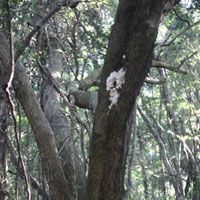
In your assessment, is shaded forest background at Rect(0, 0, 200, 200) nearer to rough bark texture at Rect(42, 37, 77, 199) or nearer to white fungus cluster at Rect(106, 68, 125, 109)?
rough bark texture at Rect(42, 37, 77, 199)

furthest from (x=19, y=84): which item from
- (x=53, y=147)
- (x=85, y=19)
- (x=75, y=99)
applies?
(x=85, y=19)

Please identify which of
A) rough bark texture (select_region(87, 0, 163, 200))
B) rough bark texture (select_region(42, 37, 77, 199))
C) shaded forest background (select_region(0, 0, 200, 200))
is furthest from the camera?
rough bark texture (select_region(42, 37, 77, 199))

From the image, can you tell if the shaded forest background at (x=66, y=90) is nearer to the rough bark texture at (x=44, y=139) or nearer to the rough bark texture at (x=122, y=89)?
the rough bark texture at (x=44, y=139)

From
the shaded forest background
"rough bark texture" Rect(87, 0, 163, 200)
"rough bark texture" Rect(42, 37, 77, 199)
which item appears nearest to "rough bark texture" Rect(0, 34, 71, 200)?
the shaded forest background

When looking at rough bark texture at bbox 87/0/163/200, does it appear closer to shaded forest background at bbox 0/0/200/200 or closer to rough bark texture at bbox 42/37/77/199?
shaded forest background at bbox 0/0/200/200

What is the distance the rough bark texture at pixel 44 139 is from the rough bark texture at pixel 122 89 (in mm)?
651

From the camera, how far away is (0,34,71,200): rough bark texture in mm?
3271

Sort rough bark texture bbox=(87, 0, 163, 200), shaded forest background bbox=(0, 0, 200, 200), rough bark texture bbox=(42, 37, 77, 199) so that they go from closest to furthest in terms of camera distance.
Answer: rough bark texture bbox=(87, 0, 163, 200), shaded forest background bbox=(0, 0, 200, 200), rough bark texture bbox=(42, 37, 77, 199)

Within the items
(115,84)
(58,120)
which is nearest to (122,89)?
(115,84)

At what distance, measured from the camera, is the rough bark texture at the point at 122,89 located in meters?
2.56

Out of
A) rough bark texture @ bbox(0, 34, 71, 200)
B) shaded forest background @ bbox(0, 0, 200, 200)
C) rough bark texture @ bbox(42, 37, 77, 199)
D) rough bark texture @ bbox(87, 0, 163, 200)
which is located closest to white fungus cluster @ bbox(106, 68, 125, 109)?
rough bark texture @ bbox(87, 0, 163, 200)

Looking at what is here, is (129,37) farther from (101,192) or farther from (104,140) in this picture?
(101,192)

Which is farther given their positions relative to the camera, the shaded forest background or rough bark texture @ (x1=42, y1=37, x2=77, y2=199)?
rough bark texture @ (x1=42, y1=37, x2=77, y2=199)

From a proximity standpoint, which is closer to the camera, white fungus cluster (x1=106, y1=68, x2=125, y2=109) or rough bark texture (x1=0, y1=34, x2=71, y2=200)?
white fungus cluster (x1=106, y1=68, x2=125, y2=109)
